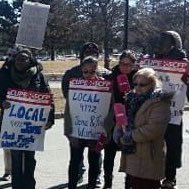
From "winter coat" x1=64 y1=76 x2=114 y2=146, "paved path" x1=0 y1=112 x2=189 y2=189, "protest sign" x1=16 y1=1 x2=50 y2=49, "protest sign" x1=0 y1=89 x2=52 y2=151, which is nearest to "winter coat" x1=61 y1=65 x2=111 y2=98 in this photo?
"winter coat" x1=64 y1=76 x2=114 y2=146

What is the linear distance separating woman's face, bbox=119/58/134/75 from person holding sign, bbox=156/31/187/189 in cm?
38

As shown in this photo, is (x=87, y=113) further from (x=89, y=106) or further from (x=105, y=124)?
(x=105, y=124)

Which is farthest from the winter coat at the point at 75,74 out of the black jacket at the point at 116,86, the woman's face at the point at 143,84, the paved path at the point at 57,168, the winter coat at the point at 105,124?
the woman's face at the point at 143,84

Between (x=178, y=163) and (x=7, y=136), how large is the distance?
7.29 ft

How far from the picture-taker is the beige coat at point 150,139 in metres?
5.41

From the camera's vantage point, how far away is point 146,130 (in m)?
5.41

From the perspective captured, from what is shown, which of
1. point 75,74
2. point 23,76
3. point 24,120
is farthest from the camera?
point 75,74

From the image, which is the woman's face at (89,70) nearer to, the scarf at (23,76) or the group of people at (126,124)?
the group of people at (126,124)

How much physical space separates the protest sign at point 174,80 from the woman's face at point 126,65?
0.97 feet

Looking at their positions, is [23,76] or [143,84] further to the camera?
[23,76]

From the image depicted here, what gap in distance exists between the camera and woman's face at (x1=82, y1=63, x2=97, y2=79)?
270 inches

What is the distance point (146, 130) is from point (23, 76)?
5.87 ft

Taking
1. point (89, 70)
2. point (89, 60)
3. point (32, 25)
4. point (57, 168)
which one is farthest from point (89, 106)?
point (32, 25)

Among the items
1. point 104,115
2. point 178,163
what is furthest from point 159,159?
point 178,163
